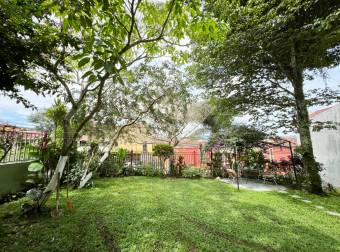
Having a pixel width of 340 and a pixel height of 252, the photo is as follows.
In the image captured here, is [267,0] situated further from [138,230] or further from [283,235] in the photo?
[138,230]

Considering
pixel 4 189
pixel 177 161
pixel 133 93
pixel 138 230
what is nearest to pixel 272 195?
pixel 138 230

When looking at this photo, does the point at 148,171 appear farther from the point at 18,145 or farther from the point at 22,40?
the point at 22,40

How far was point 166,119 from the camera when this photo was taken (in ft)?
41.2

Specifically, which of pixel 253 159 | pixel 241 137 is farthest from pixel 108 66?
pixel 253 159

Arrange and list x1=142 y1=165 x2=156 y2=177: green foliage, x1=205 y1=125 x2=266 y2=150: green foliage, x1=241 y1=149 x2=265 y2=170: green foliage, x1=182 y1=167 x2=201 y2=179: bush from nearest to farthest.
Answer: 1. x1=205 y1=125 x2=266 y2=150: green foliage
2. x1=241 y1=149 x2=265 y2=170: green foliage
3. x1=182 y1=167 x2=201 y2=179: bush
4. x1=142 y1=165 x2=156 y2=177: green foliage

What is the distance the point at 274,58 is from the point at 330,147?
475 cm

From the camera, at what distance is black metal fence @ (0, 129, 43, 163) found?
191 inches

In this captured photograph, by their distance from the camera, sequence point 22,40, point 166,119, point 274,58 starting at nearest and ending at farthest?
point 22,40 → point 274,58 → point 166,119

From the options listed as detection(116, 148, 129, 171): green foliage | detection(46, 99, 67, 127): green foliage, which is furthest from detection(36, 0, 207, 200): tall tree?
detection(116, 148, 129, 171): green foliage

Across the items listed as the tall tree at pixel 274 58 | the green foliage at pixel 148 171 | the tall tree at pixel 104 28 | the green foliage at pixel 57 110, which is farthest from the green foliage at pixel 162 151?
the tall tree at pixel 104 28

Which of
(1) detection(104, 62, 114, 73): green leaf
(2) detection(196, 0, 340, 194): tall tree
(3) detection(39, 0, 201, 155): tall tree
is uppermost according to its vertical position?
(2) detection(196, 0, 340, 194): tall tree

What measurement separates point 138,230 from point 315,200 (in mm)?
5152

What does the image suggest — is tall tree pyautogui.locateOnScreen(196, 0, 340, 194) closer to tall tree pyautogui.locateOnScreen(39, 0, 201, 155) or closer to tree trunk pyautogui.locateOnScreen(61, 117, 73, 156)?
tall tree pyautogui.locateOnScreen(39, 0, 201, 155)

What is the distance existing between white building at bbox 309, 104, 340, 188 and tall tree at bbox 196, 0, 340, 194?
191 cm
